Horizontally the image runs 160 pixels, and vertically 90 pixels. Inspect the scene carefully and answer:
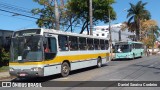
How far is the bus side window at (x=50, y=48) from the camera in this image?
614 inches

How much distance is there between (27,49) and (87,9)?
31293 mm

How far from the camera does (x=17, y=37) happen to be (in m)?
16.2

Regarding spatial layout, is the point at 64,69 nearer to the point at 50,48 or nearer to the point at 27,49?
the point at 50,48

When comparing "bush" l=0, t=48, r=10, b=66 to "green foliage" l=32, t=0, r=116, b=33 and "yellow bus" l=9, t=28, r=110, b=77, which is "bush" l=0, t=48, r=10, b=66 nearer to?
"yellow bus" l=9, t=28, r=110, b=77

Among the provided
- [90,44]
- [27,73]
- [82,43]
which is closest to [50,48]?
[27,73]

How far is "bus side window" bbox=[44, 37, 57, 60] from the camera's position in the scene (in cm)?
1559

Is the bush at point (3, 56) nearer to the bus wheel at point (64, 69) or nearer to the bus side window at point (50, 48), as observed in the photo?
the bus wheel at point (64, 69)

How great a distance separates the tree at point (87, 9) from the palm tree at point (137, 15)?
25911 mm

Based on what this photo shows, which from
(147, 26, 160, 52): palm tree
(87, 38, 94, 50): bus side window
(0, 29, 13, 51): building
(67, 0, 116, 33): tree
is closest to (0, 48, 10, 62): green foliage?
(0, 29, 13, 51): building

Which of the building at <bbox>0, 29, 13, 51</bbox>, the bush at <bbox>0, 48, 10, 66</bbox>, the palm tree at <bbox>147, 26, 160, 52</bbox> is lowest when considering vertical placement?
the bush at <bbox>0, 48, 10, 66</bbox>

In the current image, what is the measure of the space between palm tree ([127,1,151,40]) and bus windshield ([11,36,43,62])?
58691 mm

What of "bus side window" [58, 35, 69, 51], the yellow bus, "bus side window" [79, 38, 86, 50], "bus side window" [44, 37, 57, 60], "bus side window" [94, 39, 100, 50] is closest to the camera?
the yellow bus

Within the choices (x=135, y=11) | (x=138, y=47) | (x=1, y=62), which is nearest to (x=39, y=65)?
(x=1, y=62)

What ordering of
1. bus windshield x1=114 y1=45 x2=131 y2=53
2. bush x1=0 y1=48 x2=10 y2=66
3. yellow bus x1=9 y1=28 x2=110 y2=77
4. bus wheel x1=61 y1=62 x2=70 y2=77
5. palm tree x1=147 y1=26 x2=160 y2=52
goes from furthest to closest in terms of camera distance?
1. palm tree x1=147 y1=26 x2=160 y2=52
2. bus windshield x1=114 y1=45 x2=131 y2=53
3. bush x1=0 y1=48 x2=10 y2=66
4. bus wheel x1=61 y1=62 x2=70 y2=77
5. yellow bus x1=9 y1=28 x2=110 y2=77
